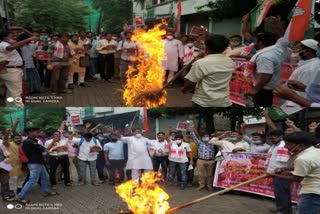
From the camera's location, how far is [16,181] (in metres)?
3.98

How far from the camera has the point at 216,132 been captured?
404 centimetres

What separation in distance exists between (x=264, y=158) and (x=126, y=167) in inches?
59.0

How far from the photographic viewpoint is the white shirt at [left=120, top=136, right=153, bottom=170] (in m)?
4.02

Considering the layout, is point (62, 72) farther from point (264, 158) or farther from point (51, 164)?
point (264, 158)

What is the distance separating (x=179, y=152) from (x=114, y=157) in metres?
0.72

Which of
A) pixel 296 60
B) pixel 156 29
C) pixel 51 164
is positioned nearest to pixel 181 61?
pixel 156 29

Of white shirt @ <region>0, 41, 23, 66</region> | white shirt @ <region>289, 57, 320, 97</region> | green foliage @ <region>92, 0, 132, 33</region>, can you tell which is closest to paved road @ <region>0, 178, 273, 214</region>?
white shirt @ <region>0, 41, 23, 66</region>

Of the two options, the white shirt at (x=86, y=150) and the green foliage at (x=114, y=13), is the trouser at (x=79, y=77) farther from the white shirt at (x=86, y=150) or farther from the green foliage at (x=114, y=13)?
the white shirt at (x=86, y=150)

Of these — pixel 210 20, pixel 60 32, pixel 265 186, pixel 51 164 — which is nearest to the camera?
pixel 51 164

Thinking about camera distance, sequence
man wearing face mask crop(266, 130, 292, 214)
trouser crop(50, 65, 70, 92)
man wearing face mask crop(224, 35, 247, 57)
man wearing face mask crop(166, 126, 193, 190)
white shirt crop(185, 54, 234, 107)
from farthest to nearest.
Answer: trouser crop(50, 65, 70, 92) → man wearing face mask crop(224, 35, 247, 57) → man wearing face mask crop(166, 126, 193, 190) → man wearing face mask crop(266, 130, 292, 214) → white shirt crop(185, 54, 234, 107)

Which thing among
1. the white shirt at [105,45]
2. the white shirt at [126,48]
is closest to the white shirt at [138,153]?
the white shirt at [126,48]

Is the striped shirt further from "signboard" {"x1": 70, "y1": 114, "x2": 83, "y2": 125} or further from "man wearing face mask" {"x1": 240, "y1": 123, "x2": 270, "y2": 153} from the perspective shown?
"signboard" {"x1": 70, "y1": 114, "x2": 83, "y2": 125}

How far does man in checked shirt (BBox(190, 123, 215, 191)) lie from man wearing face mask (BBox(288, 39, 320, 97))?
121 centimetres

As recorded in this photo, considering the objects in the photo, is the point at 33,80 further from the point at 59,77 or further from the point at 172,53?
the point at 172,53
